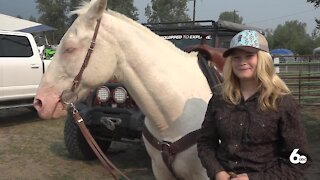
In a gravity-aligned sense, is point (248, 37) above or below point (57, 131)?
above

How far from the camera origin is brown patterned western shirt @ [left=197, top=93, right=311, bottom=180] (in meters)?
1.93

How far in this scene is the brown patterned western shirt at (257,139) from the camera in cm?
193

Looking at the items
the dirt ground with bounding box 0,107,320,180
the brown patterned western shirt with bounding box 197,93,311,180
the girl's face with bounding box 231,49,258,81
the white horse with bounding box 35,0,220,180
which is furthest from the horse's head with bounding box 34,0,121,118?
the dirt ground with bounding box 0,107,320,180

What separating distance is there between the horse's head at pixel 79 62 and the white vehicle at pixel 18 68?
6556 millimetres

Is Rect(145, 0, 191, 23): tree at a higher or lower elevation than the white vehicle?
higher

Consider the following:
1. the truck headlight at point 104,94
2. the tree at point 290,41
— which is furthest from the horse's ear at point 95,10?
the tree at point 290,41

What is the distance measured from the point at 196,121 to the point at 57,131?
591cm

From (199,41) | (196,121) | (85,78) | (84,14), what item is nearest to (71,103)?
(85,78)

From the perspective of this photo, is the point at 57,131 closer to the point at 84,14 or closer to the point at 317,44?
the point at 84,14

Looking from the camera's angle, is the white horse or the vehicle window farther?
the vehicle window

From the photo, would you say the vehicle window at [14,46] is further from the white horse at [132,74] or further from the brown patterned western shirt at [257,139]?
the brown patterned western shirt at [257,139]

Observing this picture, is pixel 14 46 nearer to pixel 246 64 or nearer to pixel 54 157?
pixel 54 157

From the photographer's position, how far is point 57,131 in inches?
324

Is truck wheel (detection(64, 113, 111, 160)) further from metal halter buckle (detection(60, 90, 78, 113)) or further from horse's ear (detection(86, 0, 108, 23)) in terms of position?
horse's ear (detection(86, 0, 108, 23))
